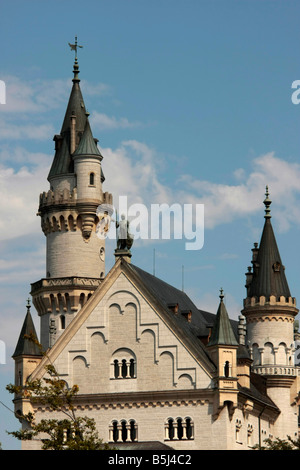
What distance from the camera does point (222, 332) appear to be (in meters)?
93.2

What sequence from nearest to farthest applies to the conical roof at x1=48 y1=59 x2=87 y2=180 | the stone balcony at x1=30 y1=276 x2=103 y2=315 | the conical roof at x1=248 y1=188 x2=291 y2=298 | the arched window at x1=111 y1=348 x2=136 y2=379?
the arched window at x1=111 y1=348 x2=136 y2=379, the conical roof at x1=248 y1=188 x2=291 y2=298, the stone balcony at x1=30 y1=276 x2=103 y2=315, the conical roof at x1=48 y1=59 x2=87 y2=180

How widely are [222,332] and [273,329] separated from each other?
17.5 metres

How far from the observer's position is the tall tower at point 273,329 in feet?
357

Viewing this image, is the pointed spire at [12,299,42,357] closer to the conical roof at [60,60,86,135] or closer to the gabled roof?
the gabled roof

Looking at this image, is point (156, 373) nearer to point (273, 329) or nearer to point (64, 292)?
point (273, 329)

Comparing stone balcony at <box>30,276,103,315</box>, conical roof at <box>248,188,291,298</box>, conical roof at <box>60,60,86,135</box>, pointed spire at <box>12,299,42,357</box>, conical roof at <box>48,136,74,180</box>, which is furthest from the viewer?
conical roof at <box>60,60,86,135</box>

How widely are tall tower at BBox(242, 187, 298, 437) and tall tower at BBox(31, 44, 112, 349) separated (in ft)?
43.1

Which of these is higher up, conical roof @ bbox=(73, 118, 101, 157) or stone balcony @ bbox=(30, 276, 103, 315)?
conical roof @ bbox=(73, 118, 101, 157)

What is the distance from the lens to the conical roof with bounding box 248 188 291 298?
363 feet

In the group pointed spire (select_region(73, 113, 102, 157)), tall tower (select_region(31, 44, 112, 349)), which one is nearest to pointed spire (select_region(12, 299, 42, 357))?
tall tower (select_region(31, 44, 112, 349))

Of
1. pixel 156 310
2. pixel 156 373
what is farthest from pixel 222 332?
pixel 156 373

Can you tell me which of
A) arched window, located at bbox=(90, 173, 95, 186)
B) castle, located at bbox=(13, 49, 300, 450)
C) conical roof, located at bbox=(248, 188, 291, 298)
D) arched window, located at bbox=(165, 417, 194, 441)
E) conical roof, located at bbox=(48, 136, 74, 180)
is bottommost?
arched window, located at bbox=(165, 417, 194, 441)

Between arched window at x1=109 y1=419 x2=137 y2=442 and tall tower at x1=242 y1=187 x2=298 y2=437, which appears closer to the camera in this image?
arched window at x1=109 y1=419 x2=137 y2=442
